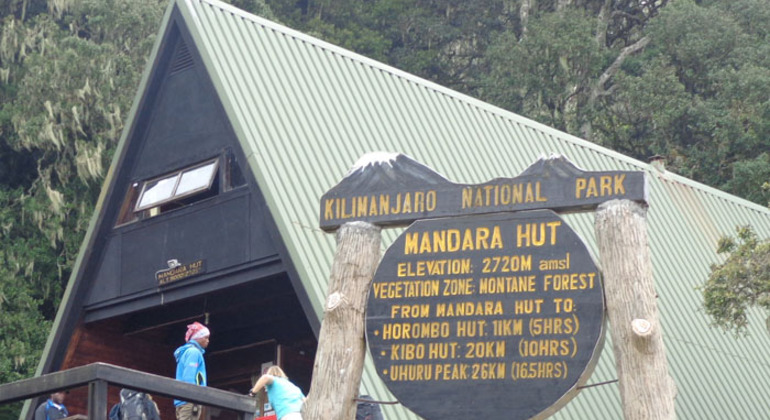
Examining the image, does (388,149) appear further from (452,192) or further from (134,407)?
(452,192)

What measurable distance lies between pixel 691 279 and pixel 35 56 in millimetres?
17948

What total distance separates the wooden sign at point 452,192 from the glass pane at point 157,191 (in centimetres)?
917

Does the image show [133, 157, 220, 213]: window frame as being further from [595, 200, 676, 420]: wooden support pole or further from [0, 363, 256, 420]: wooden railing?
[595, 200, 676, 420]: wooden support pole

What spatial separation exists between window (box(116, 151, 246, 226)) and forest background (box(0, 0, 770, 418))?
8.27 metres

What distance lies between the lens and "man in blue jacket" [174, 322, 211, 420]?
46.9 feet

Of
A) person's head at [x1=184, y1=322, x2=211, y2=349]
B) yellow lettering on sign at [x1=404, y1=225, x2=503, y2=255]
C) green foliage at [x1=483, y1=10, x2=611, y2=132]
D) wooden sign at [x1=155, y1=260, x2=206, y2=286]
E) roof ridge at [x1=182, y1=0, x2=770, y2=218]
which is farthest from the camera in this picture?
green foliage at [x1=483, y1=10, x2=611, y2=132]

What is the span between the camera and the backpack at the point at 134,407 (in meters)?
11.9

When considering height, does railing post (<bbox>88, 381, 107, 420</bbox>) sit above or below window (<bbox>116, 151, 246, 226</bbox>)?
below

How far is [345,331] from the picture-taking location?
36.2 feet

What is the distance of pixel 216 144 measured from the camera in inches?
Result: 770

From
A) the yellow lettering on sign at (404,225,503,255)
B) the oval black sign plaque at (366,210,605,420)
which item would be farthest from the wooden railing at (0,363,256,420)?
the yellow lettering on sign at (404,225,503,255)

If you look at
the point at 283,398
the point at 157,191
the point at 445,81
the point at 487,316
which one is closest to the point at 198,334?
the point at 283,398

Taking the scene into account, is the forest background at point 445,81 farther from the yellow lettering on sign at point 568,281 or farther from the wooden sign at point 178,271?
the yellow lettering on sign at point 568,281

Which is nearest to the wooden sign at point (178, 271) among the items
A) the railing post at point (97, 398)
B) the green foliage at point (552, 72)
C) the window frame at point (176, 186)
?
the window frame at point (176, 186)
